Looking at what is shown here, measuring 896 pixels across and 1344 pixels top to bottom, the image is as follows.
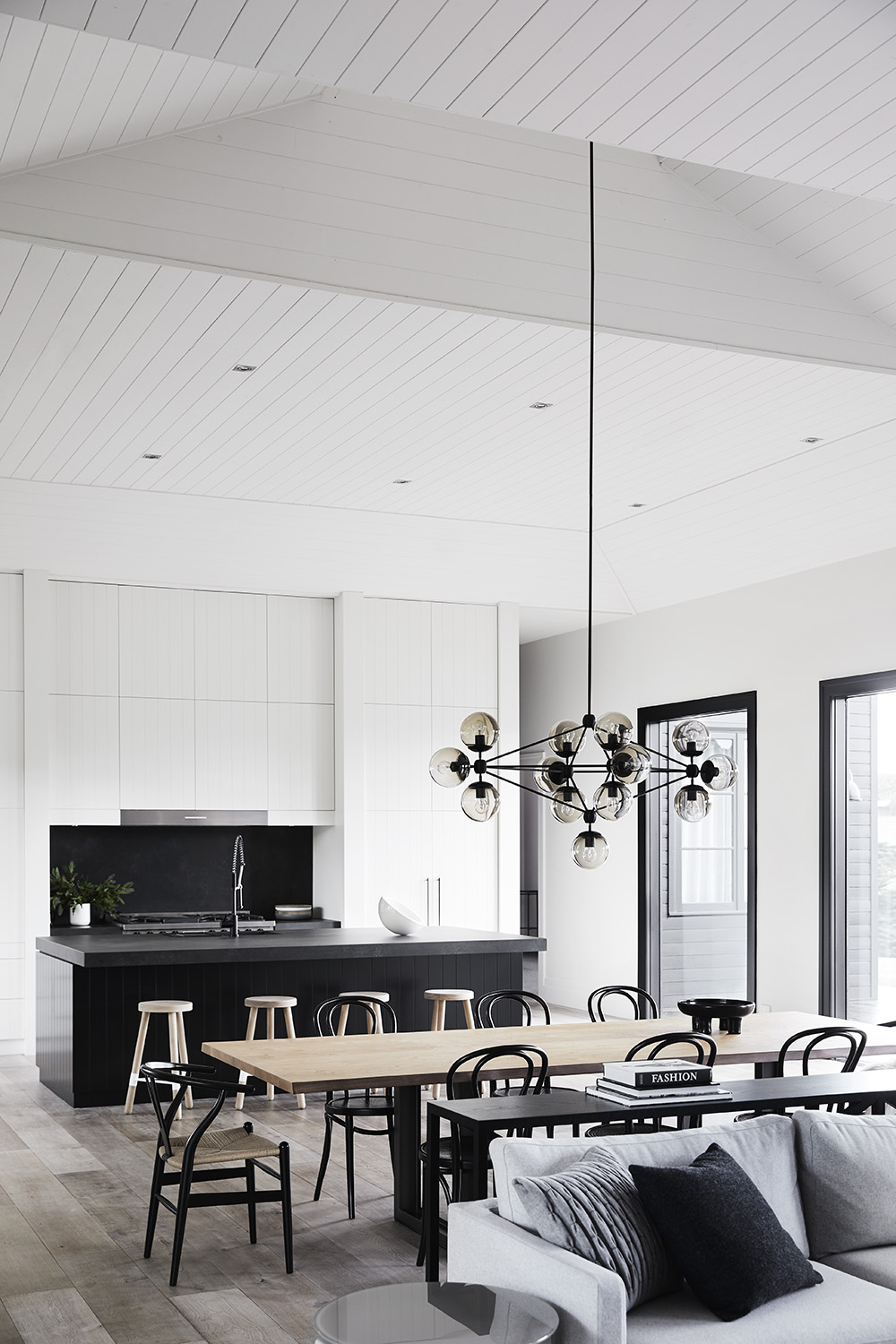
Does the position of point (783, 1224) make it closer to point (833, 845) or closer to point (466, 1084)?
point (466, 1084)

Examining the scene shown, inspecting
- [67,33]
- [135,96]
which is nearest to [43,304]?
[135,96]

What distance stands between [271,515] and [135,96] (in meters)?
Result: 4.22

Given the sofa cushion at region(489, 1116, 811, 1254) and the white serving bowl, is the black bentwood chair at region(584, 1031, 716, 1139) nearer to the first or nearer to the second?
the sofa cushion at region(489, 1116, 811, 1254)

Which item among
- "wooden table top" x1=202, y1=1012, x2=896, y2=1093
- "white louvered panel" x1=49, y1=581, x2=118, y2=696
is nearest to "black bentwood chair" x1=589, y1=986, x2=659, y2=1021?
"wooden table top" x1=202, y1=1012, x2=896, y2=1093

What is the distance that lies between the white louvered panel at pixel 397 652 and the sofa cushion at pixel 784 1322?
6909 millimetres

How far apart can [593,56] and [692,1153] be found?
→ 2715mm

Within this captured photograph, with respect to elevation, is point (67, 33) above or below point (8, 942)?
above

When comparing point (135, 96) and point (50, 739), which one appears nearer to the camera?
point (135, 96)

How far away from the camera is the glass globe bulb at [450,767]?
16.9ft

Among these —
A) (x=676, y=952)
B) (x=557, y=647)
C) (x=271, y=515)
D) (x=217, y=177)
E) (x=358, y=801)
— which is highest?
(x=217, y=177)

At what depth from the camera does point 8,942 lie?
8750 millimetres

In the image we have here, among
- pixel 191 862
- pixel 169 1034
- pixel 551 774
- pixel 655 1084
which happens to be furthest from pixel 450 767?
pixel 191 862

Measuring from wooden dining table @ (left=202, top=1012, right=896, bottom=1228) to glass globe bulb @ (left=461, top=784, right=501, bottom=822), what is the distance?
34.2 inches

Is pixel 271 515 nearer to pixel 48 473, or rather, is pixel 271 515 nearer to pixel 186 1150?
pixel 48 473
